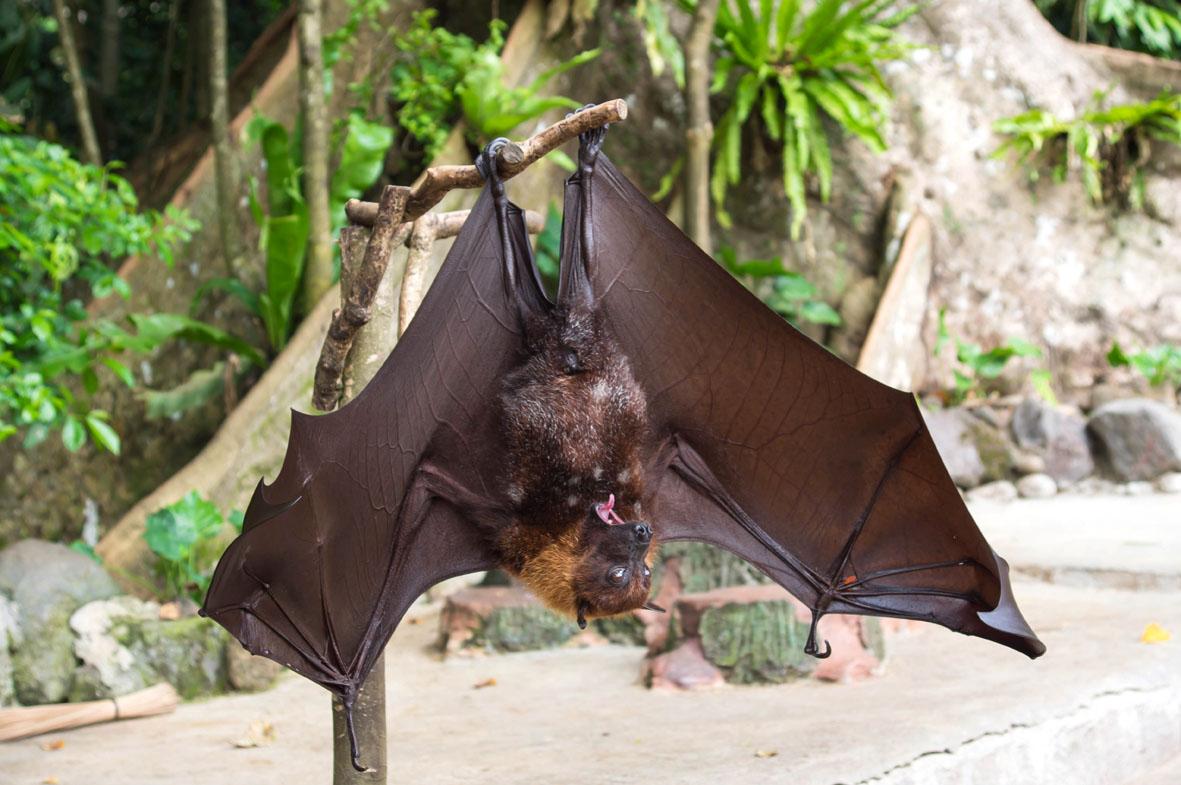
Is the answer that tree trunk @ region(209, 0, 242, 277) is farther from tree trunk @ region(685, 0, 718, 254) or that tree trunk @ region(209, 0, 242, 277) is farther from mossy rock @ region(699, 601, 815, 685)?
mossy rock @ region(699, 601, 815, 685)

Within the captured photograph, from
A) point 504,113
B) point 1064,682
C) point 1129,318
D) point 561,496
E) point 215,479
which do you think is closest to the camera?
point 561,496

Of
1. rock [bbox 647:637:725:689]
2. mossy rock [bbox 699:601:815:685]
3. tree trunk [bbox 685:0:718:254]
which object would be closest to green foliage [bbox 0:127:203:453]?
rock [bbox 647:637:725:689]

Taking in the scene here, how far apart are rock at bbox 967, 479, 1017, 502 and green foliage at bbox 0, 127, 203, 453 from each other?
7042 mm

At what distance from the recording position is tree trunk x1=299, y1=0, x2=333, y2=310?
291 inches

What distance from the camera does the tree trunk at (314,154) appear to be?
7.38 m

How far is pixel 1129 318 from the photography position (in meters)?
11.2

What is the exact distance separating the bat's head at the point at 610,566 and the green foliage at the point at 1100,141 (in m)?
9.12

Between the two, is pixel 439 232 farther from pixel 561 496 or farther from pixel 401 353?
pixel 561 496

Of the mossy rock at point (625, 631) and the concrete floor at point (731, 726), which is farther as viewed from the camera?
the mossy rock at point (625, 631)

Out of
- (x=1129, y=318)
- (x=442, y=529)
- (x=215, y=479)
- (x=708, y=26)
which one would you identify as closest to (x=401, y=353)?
(x=442, y=529)

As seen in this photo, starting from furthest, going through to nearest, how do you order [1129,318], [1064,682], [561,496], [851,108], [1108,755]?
[1129,318], [851,108], [1064,682], [1108,755], [561,496]

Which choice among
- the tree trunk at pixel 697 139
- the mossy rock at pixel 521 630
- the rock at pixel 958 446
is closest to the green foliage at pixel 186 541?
the mossy rock at pixel 521 630

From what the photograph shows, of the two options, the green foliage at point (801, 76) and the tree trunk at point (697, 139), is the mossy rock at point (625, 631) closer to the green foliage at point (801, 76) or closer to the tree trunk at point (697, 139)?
the tree trunk at point (697, 139)

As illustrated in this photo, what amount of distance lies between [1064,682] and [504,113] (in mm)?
5995
